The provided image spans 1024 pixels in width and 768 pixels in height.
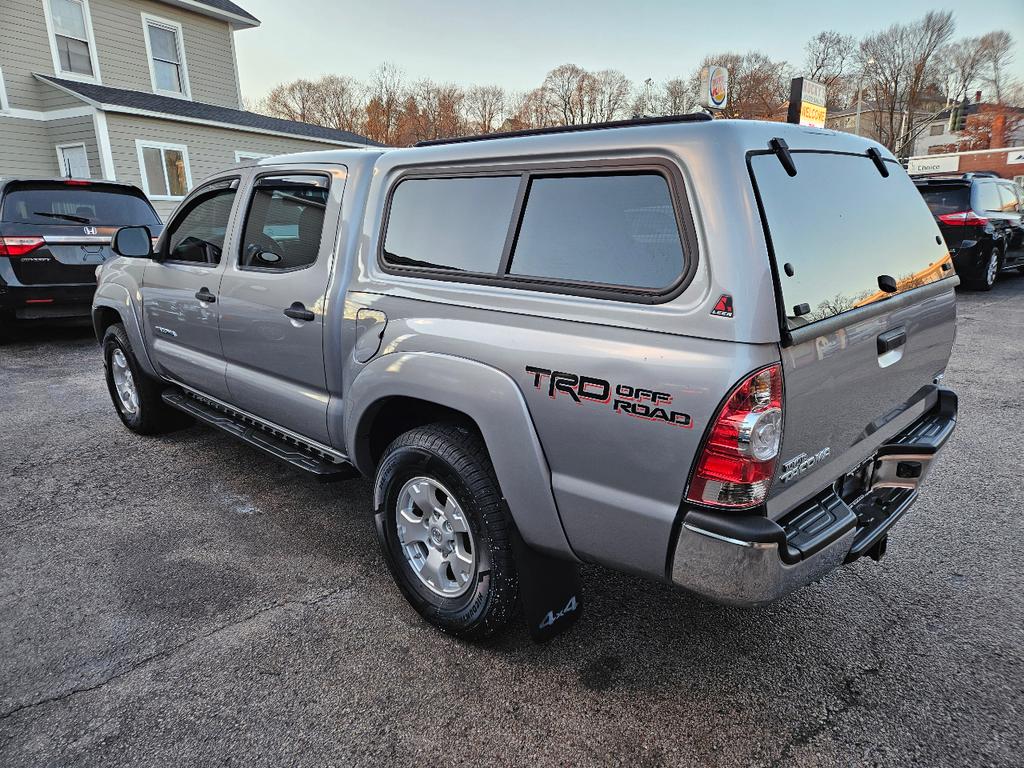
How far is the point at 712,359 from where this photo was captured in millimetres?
1773

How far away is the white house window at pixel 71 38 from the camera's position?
15430 millimetres

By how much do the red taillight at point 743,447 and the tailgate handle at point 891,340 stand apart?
73cm

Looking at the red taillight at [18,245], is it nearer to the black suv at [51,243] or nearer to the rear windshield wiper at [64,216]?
the black suv at [51,243]

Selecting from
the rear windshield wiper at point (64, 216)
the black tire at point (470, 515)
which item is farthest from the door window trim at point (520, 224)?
the rear windshield wiper at point (64, 216)

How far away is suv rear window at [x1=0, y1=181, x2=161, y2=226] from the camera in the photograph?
7332mm

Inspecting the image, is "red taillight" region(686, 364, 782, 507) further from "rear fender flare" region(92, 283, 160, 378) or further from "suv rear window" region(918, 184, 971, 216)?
"suv rear window" region(918, 184, 971, 216)

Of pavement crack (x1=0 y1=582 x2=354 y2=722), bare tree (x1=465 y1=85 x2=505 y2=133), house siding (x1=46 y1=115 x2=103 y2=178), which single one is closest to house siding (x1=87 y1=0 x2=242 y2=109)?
house siding (x1=46 y1=115 x2=103 y2=178)

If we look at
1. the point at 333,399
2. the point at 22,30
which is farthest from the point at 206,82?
the point at 333,399

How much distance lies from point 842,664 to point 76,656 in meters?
2.96

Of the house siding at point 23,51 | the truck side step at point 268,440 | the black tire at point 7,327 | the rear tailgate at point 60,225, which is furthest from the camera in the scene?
the house siding at point 23,51

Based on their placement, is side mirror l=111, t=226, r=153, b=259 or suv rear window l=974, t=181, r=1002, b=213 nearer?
side mirror l=111, t=226, r=153, b=259

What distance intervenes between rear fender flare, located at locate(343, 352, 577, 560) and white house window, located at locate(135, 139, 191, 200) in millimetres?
16292

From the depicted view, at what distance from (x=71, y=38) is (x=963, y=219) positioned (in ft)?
64.5

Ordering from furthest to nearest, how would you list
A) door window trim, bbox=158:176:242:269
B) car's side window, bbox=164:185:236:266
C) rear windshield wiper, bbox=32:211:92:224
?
rear windshield wiper, bbox=32:211:92:224
car's side window, bbox=164:185:236:266
door window trim, bbox=158:176:242:269
